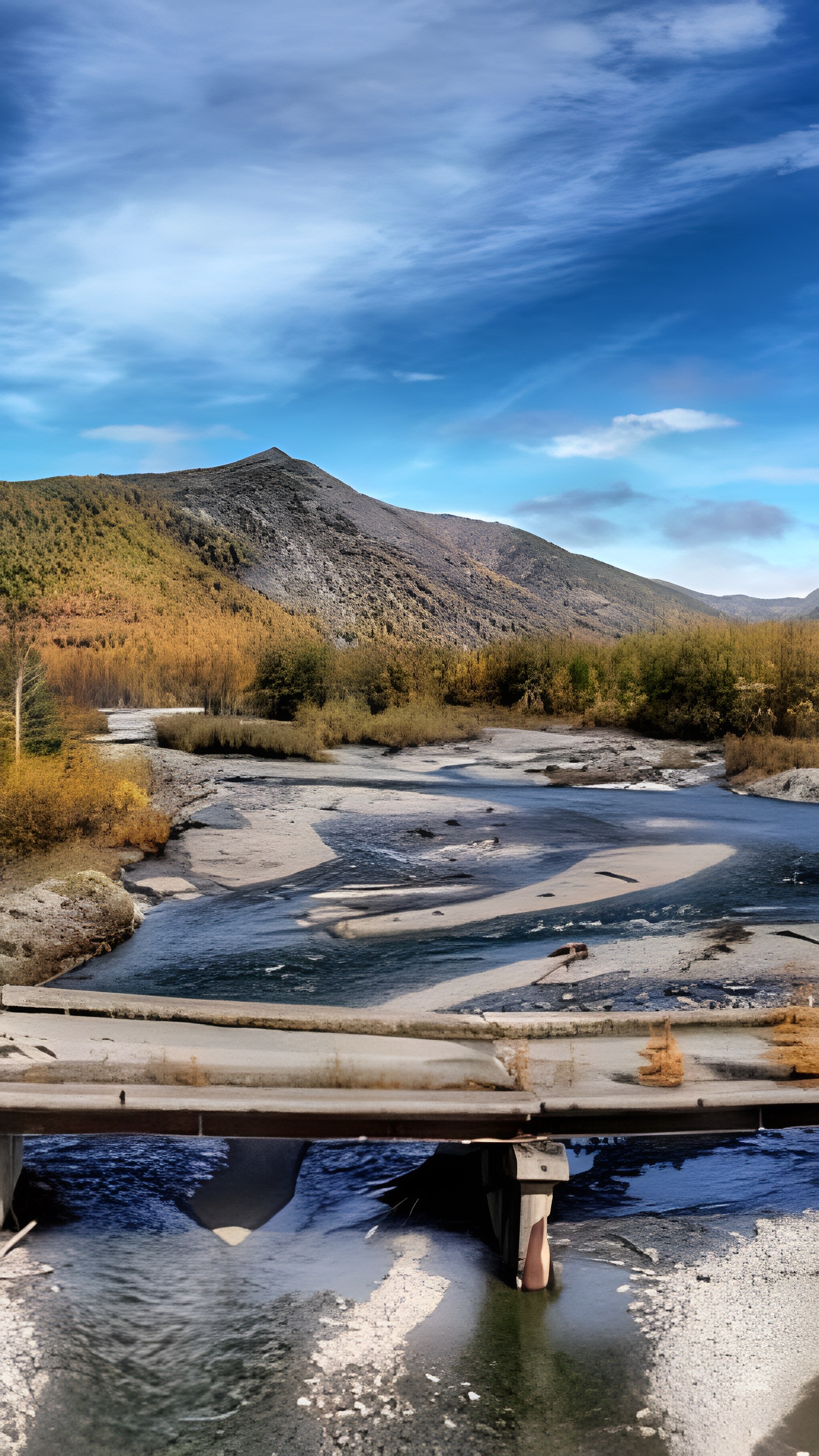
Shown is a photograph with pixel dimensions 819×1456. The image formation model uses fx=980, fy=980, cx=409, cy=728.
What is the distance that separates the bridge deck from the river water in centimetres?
77

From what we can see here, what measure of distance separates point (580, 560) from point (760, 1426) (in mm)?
69513

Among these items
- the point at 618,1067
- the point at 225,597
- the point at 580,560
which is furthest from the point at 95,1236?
the point at 580,560

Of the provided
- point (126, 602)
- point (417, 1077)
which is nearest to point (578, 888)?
point (417, 1077)

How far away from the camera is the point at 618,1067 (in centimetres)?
490

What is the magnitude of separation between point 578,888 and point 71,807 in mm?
5760

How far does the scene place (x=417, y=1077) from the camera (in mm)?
4781

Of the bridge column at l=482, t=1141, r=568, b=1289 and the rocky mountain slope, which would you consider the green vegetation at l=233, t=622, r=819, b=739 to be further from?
the rocky mountain slope

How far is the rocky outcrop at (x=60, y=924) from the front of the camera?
833 centimetres

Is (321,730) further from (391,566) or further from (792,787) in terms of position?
(391,566)

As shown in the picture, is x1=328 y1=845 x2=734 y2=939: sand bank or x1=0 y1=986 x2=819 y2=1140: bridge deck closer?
x1=0 y1=986 x2=819 y2=1140: bridge deck

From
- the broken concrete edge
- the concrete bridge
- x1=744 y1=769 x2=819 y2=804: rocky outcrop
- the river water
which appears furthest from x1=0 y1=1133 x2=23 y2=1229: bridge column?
x1=744 y1=769 x2=819 y2=804: rocky outcrop

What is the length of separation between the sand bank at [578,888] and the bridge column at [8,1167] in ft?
15.8

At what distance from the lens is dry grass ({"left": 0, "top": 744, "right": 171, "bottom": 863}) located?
10.4 meters

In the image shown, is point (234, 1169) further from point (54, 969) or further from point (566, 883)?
point (566, 883)
